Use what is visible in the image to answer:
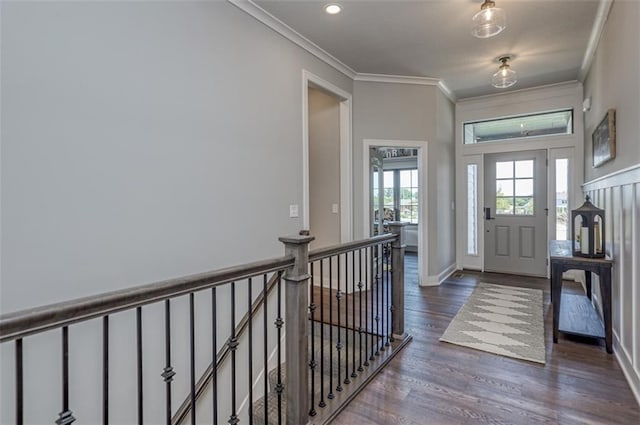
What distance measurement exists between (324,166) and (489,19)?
251cm

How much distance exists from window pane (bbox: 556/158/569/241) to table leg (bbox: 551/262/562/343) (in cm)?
247

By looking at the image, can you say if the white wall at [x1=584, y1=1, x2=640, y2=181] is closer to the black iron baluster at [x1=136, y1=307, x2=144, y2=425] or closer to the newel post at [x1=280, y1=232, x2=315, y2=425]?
the newel post at [x1=280, y1=232, x2=315, y2=425]

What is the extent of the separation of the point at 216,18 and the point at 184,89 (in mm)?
679

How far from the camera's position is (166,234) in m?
2.22

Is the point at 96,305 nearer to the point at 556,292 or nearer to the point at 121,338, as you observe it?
the point at 121,338

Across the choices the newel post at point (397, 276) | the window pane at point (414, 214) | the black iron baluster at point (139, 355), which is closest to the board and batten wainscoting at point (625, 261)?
the newel post at point (397, 276)

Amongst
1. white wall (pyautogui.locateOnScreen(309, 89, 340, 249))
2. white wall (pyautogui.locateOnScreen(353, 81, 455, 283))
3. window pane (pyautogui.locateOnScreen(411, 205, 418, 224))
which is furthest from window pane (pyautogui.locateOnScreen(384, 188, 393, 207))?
white wall (pyautogui.locateOnScreen(309, 89, 340, 249))

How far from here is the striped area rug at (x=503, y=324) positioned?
2867 millimetres

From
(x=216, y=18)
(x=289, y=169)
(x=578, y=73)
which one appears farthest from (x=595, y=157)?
(x=216, y=18)

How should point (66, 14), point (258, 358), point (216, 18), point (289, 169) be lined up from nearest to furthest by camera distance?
point (66, 14)
point (216, 18)
point (258, 358)
point (289, 169)

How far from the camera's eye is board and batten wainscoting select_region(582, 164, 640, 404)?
2.16 metres

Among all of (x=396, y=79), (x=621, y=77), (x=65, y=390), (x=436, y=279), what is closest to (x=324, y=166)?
(x=396, y=79)

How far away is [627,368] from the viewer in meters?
2.38

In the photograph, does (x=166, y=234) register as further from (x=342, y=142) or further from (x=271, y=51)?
(x=342, y=142)
